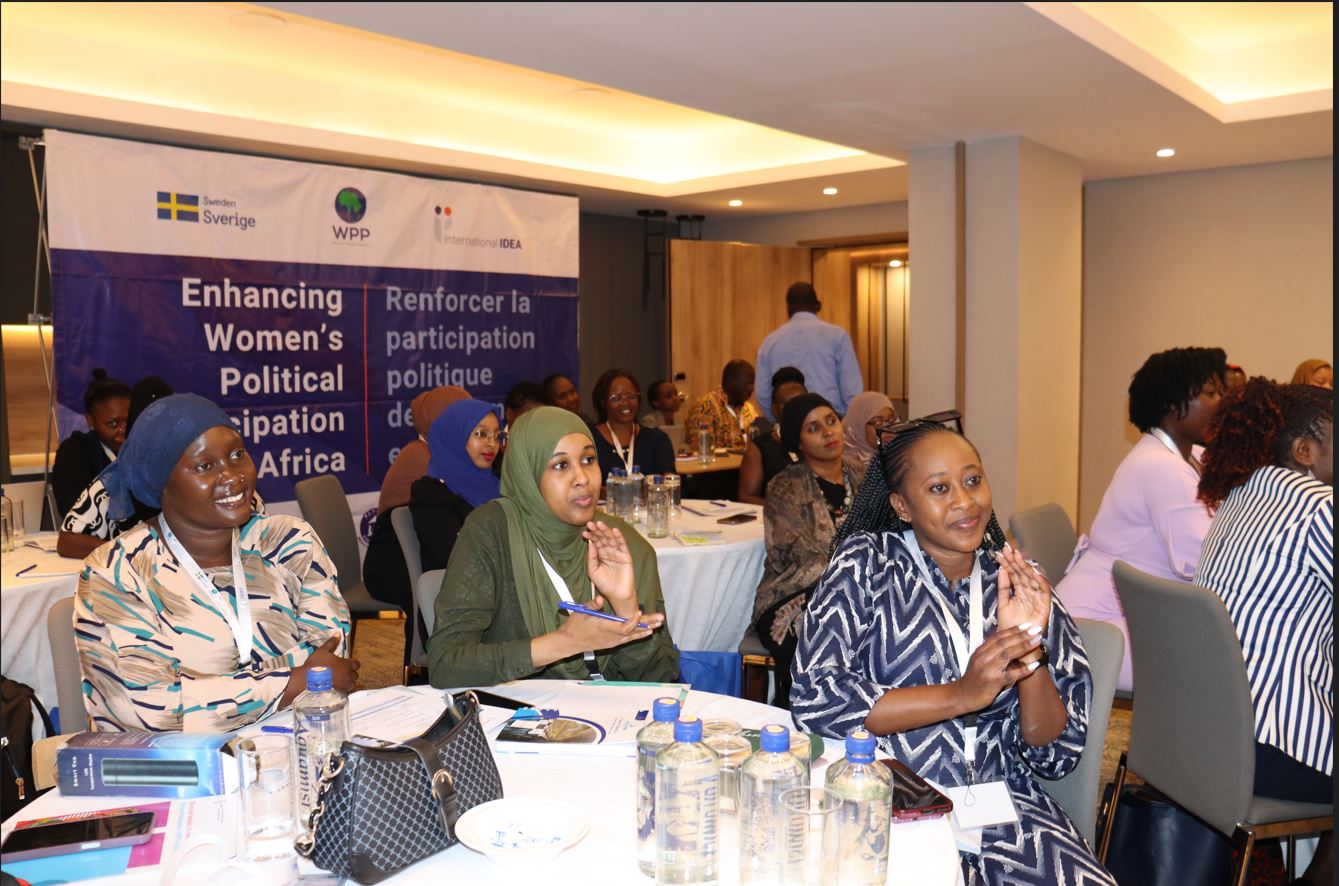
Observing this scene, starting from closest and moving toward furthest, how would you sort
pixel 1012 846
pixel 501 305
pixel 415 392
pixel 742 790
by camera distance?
pixel 742 790 < pixel 1012 846 < pixel 415 392 < pixel 501 305

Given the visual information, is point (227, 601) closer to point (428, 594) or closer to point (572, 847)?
point (428, 594)

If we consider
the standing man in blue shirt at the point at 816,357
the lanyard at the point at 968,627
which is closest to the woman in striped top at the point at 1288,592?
the lanyard at the point at 968,627

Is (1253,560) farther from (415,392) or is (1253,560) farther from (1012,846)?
(415,392)

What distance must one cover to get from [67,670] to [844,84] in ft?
11.5

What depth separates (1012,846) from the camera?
1947 millimetres

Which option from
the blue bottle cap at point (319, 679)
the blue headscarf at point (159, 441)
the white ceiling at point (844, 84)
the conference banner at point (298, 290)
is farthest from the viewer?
the conference banner at point (298, 290)

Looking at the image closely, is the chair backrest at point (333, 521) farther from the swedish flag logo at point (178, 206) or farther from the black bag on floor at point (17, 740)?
the black bag on floor at point (17, 740)

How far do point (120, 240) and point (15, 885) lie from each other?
485cm

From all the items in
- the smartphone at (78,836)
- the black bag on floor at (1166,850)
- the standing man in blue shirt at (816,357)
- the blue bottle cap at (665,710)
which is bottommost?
the black bag on floor at (1166,850)

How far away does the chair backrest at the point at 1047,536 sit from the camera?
3.65 meters

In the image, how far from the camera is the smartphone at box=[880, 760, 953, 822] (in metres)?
1.67

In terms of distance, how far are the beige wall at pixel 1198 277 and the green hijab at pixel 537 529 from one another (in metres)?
6.31

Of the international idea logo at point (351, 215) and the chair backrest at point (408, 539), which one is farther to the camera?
the international idea logo at point (351, 215)

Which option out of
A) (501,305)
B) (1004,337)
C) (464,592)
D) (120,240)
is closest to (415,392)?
(501,305)
